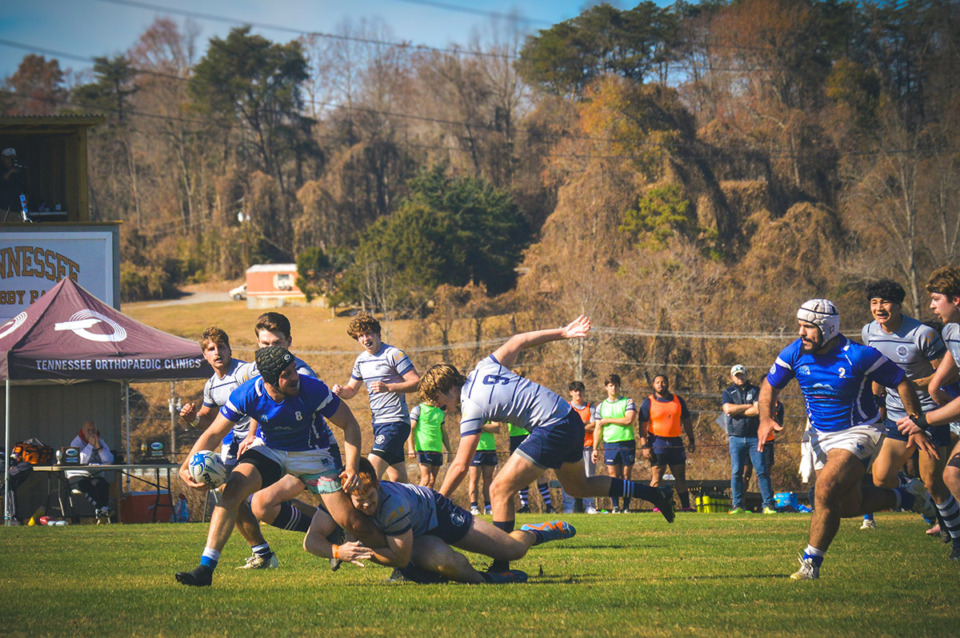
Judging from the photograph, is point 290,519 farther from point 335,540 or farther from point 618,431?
point 618,431

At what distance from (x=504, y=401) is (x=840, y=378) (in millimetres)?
2358

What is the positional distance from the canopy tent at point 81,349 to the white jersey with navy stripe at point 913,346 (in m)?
9.46

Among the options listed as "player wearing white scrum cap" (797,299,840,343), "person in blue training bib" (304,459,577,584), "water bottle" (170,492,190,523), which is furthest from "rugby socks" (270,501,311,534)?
"water bottle" (170,492,190,523)

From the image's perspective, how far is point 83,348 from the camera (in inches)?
601

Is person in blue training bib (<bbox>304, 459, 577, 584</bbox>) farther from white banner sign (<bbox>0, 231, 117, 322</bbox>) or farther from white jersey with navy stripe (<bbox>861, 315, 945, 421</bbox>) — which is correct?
white banner sign (<bbox>0, 231, 117, 322</bbox>)

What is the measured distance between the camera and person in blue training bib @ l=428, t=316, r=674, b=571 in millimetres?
7211

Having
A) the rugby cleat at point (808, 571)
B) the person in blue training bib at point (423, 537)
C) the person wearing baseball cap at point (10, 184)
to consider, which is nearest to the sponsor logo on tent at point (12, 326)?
the person wearing baseball cap at point (10, 184)

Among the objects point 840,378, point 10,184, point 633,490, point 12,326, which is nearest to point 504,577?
point 633,490

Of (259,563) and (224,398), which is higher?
(224,398)

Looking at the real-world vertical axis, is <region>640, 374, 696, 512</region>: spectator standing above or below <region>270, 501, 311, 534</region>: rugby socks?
below

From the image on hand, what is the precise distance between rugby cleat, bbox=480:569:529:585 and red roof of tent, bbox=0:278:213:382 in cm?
896

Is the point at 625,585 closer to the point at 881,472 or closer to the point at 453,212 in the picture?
the point at 881,472

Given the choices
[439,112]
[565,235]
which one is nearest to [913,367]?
[565,235]

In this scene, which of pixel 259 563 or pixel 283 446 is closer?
pixel 283 446
